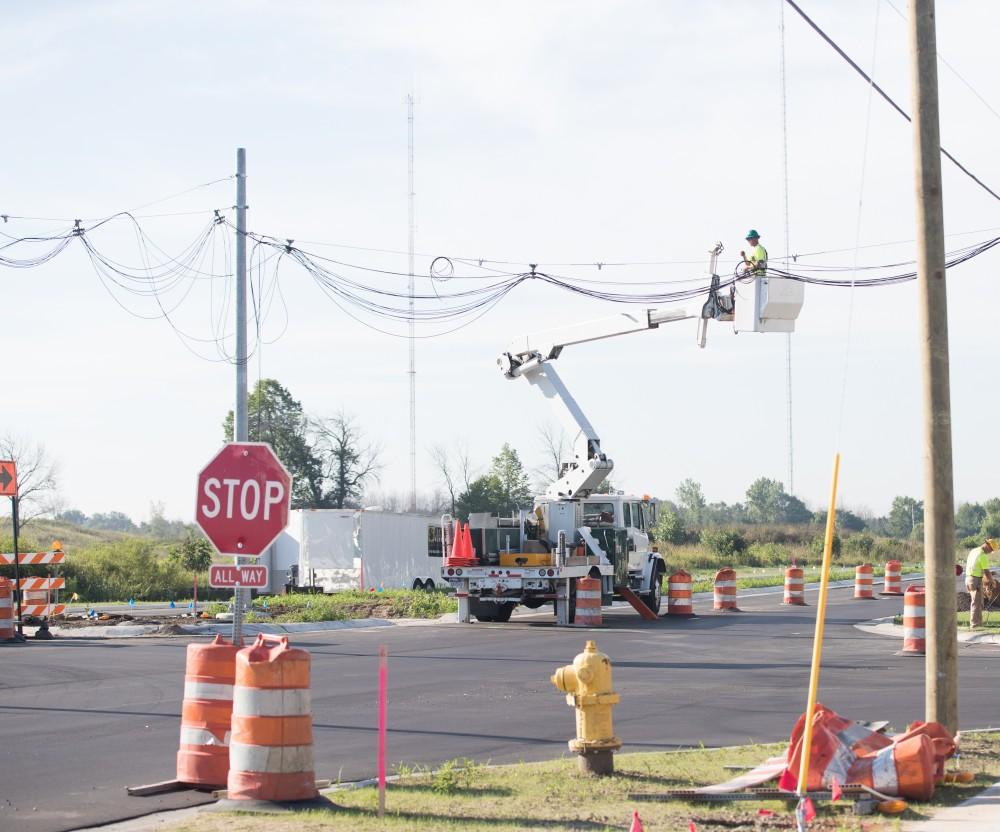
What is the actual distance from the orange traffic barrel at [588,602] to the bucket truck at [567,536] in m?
0.47

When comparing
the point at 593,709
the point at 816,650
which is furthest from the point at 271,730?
the point at 816,650

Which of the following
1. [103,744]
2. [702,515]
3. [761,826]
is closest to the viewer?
[761,826]

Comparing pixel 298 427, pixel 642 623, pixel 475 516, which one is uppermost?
pixel 298 427

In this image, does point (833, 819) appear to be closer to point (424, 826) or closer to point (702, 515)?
point (424, 826)

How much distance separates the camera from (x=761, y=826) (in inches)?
319

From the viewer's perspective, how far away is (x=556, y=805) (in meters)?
8.85

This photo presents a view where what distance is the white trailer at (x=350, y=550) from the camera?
40.4 m

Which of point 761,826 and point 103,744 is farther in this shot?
point 103,744

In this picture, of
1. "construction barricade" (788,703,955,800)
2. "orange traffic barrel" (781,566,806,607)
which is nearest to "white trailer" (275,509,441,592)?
"orange traffic barrel" (781,566,806,607)

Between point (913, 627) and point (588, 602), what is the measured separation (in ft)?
25.1

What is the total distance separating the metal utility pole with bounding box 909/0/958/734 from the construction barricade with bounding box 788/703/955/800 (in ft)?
4.29

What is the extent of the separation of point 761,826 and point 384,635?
17.5m

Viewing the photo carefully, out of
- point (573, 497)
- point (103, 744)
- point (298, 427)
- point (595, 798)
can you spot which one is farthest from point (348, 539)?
point (298, 427)

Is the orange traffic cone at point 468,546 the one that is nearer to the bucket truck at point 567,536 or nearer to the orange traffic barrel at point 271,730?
the bucket truck at point 567,536
